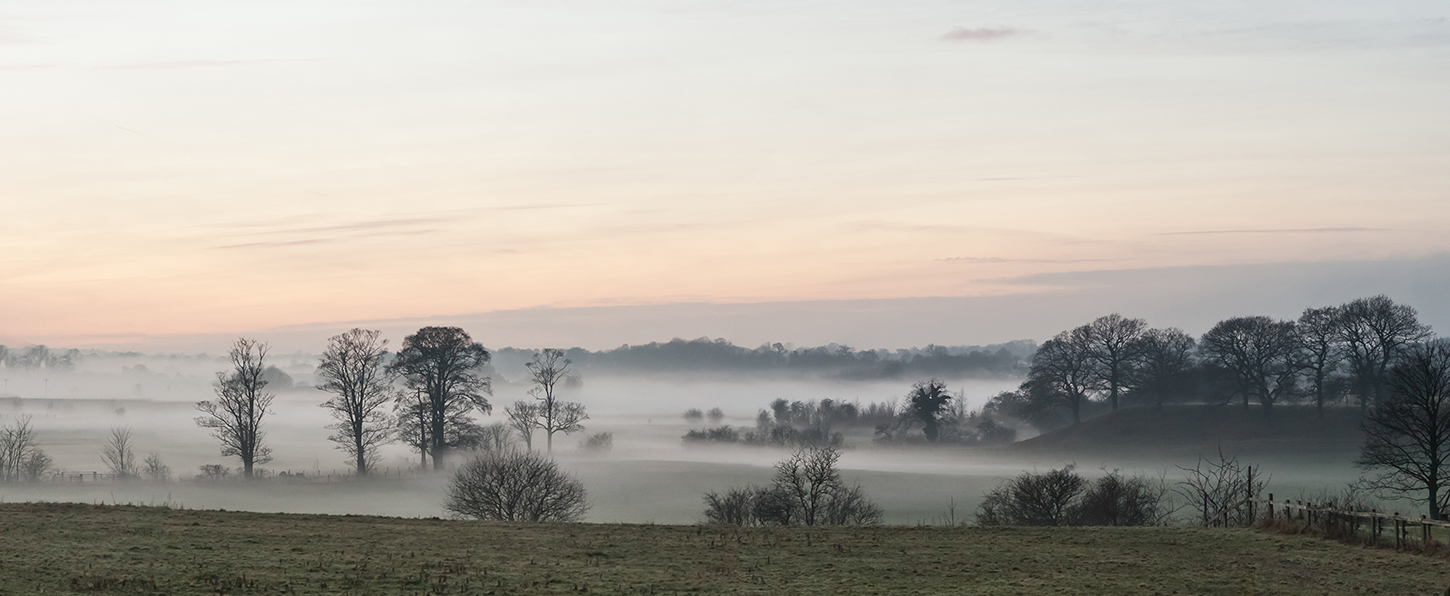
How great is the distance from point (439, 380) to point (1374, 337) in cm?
7688

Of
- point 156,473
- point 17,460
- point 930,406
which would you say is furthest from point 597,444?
point 17,460

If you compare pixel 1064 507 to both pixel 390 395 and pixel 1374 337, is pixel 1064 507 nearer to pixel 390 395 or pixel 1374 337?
pixel 390 395

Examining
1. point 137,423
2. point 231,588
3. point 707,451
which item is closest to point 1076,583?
point 231,588

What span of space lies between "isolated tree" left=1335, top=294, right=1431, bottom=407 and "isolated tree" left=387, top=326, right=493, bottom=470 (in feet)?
241

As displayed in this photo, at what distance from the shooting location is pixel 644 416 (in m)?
160

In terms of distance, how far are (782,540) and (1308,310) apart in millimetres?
86121

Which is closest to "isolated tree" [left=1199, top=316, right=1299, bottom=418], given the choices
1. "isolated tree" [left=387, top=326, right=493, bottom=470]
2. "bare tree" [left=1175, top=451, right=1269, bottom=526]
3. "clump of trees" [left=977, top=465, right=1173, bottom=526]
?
"bare tree" [left=1175, top=451, right=1269, bottom=526]

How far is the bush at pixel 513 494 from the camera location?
152 ft

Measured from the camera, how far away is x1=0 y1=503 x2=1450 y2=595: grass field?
20672 millimetres

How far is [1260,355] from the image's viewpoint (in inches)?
3834

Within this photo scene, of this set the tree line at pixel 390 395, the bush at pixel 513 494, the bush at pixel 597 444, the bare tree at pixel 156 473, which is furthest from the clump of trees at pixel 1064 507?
the bare tree at pixel 156 473

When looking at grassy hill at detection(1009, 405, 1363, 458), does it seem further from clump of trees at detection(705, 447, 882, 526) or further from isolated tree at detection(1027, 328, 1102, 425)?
clump of trees at detection(705, 447, 882, 526)

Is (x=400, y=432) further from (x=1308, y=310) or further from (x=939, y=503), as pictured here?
(x=1308, y=310)

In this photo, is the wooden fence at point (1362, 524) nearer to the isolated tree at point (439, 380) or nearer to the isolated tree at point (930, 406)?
the isolated tree at point (439, 380)
